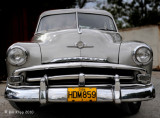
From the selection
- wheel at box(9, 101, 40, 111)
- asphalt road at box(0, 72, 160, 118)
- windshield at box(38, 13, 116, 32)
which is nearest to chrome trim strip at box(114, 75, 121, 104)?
asphalt road at box(0, 72, 160, 118)

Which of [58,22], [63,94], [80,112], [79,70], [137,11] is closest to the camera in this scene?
[63,94]

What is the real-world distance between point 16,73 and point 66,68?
521 mm

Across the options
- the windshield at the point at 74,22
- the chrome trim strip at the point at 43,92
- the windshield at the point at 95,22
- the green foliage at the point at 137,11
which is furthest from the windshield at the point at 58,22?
the green foliage at the point at 137,11

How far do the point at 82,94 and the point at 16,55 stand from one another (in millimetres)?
860

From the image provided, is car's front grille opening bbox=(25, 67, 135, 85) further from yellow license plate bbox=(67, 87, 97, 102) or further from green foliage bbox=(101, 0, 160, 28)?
green foliage bbox=(101, 0, 160, 28)

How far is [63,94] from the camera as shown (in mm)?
2318

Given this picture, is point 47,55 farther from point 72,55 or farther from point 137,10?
point 137,10

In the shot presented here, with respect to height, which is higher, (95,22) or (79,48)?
(95,22)

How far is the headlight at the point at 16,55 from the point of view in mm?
2602

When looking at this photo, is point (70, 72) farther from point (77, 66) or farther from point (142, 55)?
point (142, 55)

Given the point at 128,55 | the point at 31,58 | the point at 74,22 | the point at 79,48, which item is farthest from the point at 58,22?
the point at 128,55

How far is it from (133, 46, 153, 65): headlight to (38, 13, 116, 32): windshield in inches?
43.3

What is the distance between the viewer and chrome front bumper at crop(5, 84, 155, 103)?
7.62ft

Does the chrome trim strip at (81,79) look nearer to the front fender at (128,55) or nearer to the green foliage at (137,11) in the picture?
the front fender at (128,55)
